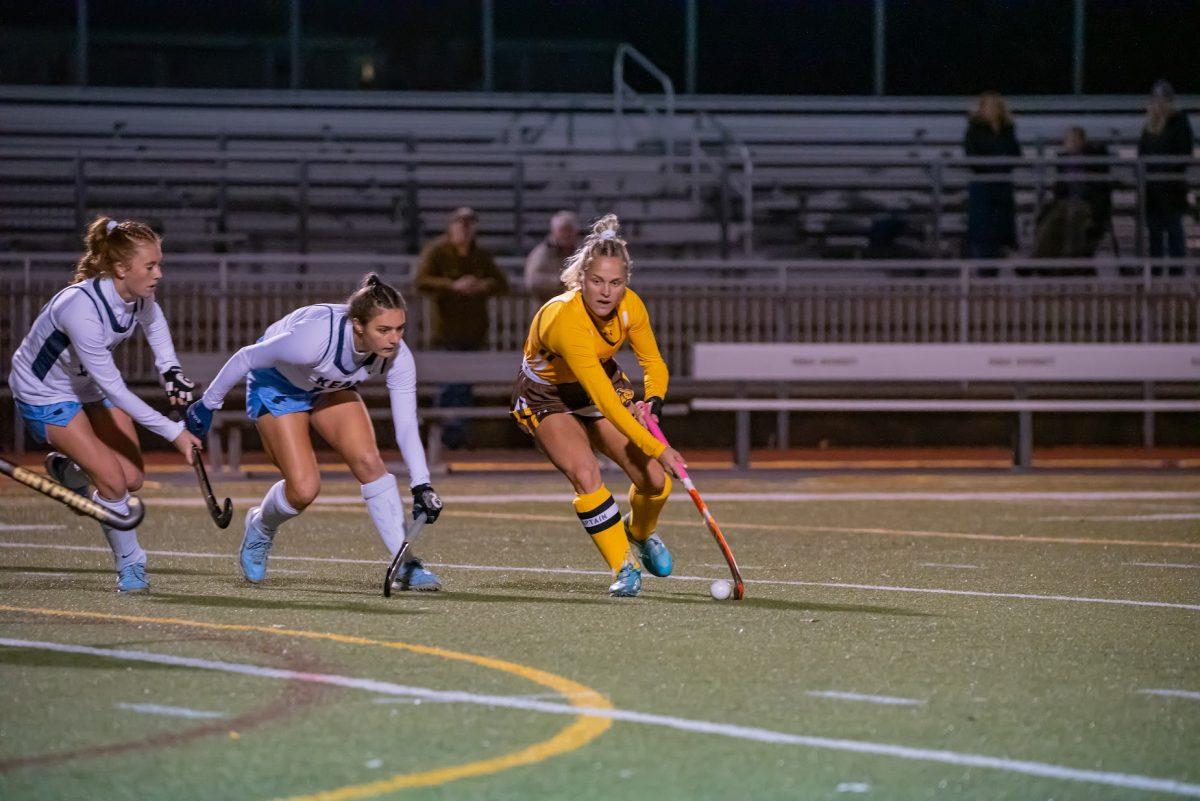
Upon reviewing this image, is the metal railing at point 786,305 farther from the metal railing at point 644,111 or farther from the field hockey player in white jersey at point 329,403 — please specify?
the field hockey player in white jersey at point 329,403

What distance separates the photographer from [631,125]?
24.8 meters

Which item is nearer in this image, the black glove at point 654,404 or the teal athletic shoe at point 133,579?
the teal athletic shoe at point 133,579

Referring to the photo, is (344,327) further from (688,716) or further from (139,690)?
(688,716)

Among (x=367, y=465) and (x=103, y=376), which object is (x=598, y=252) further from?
(x=103, y=376)

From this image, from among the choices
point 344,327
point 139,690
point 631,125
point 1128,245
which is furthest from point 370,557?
point 631,125

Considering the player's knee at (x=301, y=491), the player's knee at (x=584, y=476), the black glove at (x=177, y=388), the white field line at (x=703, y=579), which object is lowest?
the white field line at (x=703, y=579)

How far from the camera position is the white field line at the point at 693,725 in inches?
191

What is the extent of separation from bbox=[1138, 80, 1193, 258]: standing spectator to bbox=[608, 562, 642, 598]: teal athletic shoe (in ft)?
40.8

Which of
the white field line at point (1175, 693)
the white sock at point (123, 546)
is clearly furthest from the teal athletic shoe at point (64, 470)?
the white field line at point (1175, 693)

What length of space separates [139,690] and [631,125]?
768 inches

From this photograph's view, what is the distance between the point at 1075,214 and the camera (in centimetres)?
1953

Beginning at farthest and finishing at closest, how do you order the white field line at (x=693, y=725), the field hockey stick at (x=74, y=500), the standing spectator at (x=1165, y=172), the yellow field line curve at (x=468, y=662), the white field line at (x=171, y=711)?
the standing spectator at (x=1165, y=172) → the field hockey stick at (x=74, y=500) → the white field line at (x=171, y=711) → the white field line at (x=693, y=725) → the yellow field line curve at (x=468, y=662)

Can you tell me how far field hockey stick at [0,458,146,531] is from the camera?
784cm

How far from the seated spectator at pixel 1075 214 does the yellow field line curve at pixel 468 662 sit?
533 inches
